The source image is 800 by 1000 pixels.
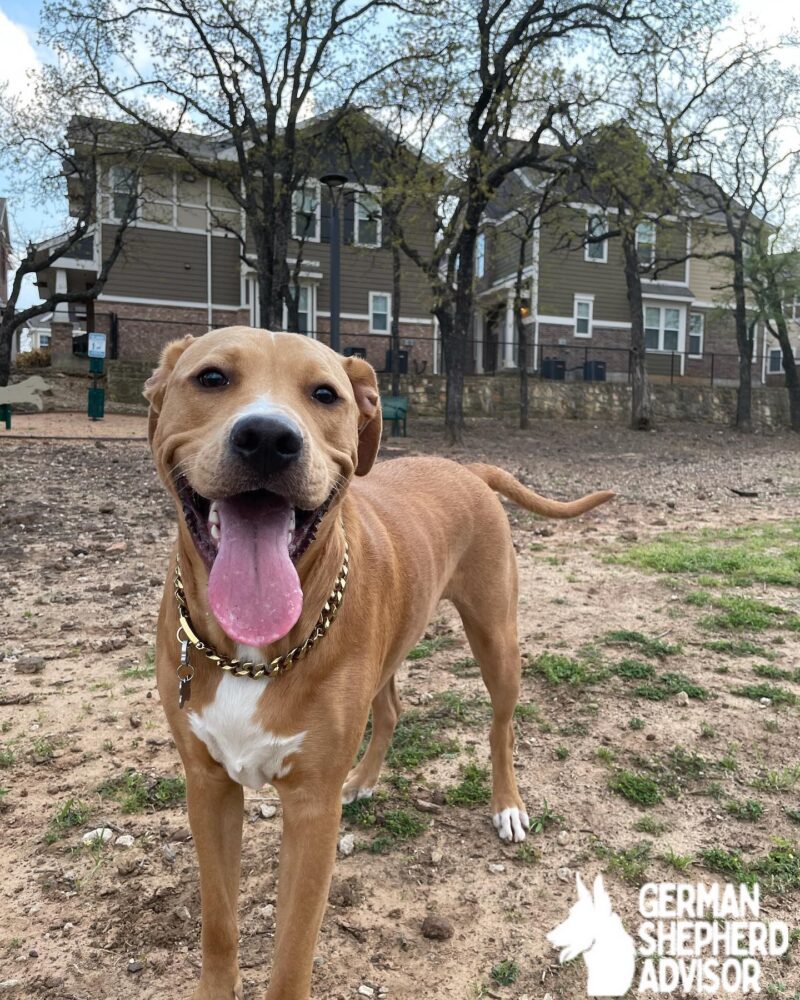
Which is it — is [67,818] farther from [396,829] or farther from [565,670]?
[565,670]

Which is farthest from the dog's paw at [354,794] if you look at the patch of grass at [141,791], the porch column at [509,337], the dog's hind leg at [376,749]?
the porch column at [509,337]

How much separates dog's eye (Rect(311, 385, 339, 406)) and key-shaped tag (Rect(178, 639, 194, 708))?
2.48 feet

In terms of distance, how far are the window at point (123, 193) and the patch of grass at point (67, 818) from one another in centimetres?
2124

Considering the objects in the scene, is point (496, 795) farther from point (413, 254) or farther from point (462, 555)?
point (413, 254)

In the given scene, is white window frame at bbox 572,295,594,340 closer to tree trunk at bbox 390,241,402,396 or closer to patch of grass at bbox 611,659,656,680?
tree trunk at bbox 390,241,402,396

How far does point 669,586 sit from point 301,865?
4600 mm

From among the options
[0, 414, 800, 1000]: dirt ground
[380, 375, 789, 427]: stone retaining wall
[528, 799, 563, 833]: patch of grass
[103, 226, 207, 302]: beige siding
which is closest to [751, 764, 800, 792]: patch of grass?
[0, 414, 800, 1000]: dirt ground

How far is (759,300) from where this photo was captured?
24797mm

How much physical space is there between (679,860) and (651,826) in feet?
0.69

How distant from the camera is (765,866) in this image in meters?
2.55

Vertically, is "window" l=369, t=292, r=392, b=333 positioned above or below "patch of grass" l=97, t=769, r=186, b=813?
above

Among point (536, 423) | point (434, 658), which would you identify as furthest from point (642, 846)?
point (536, 423)

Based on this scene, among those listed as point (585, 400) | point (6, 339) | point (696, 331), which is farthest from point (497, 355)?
point (6, 339)

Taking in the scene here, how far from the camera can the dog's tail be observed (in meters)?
3.54
